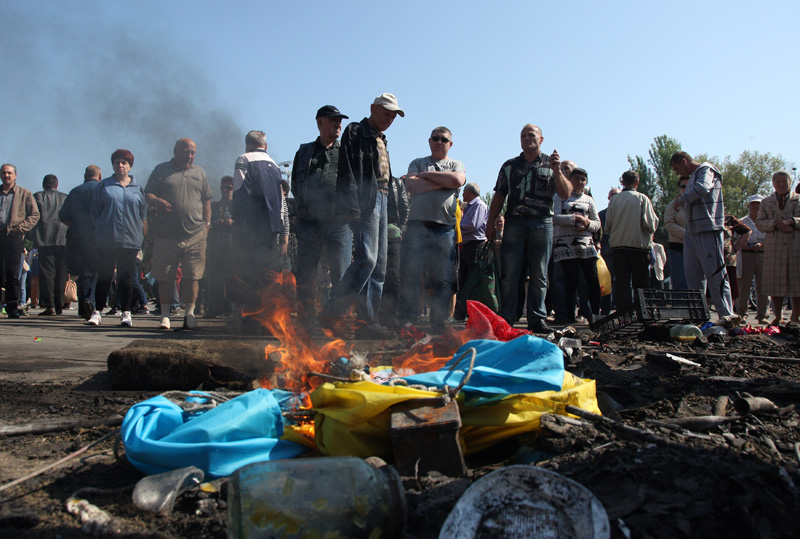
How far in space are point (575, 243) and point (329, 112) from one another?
3.84 meters

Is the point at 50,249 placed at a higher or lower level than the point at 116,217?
lower

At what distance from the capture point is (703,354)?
480cm

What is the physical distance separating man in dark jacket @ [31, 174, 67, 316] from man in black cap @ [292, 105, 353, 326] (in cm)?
597

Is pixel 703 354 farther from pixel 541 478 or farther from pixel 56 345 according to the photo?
pixel 56 345

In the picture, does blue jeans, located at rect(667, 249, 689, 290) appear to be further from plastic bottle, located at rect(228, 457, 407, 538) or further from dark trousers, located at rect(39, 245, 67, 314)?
dark trousers, located at rect(39, 245, 67, 314)

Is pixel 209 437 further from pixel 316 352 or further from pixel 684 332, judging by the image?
pixel 684 332

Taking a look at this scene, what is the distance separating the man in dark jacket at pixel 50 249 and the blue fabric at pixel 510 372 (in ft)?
30.5

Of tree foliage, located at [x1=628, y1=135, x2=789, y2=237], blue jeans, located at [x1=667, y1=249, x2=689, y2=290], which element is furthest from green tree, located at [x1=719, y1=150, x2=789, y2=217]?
blue jeans, located at [x1=667, y1=249, x2=689, y2=290]

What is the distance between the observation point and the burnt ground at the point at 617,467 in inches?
65.8

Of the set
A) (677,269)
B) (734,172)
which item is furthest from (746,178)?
(677,269)

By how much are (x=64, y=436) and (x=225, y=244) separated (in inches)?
254

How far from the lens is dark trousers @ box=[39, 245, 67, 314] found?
Answer: 10.1m

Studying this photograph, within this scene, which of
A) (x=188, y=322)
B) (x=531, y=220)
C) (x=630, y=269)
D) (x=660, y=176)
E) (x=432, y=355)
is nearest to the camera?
(x=432, y=355)

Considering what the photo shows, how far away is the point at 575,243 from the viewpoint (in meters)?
8.07
